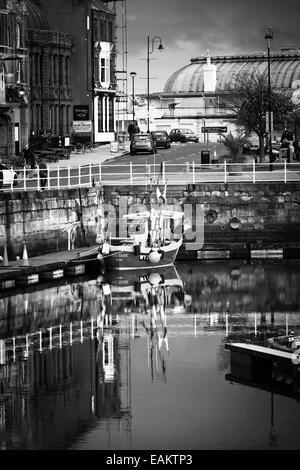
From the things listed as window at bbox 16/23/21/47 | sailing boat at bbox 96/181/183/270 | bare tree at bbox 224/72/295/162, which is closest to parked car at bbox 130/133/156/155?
bare tree at bbox 224/72/295/162

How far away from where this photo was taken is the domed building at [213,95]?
16800cm

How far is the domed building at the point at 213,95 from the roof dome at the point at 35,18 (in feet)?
98.8

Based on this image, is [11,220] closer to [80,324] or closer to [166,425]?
[80,324]

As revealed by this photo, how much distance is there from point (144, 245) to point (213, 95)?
106213 mm

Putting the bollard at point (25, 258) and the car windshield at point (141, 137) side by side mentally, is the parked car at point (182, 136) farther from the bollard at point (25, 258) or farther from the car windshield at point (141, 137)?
the bollard at point (25, 258)

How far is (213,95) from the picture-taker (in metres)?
178

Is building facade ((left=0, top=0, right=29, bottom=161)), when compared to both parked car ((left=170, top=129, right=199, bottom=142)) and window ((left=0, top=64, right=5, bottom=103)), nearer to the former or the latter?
window ((left=0, top=64, right=5, bottom=103))

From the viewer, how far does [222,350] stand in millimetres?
53312

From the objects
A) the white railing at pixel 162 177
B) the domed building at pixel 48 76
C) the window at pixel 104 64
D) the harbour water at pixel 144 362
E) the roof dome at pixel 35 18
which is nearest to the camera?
the harbour water at pixel 144 362

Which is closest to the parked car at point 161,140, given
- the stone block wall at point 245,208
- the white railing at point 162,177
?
the white railing at point 162,177

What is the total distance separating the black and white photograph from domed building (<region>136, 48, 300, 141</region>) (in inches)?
1273

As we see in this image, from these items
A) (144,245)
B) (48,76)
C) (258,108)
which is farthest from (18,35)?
(144,245)

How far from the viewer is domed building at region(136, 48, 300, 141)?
551 feet

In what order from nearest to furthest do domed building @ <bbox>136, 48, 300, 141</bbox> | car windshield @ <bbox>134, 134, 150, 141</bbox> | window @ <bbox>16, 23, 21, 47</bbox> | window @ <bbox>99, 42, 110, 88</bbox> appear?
window @ <bbox>16, 23, 21, 47</bbox> → car windshield @ <bbox>134, 134, 150, 141</bbox> → window @ <bbox>99, 42, 110, 88</bbox> → domed building @ <bbox>136, 48, 300, 141</bbox>
